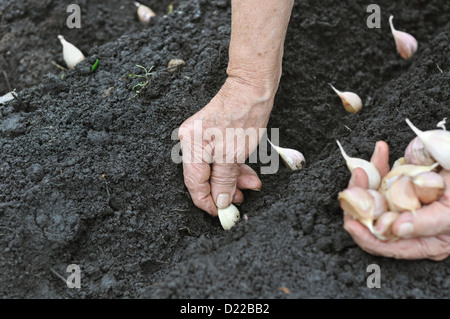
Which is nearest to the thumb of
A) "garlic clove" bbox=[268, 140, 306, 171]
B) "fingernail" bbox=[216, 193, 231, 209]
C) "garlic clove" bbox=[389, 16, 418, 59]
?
"fingernail" bbox=[216, 193, 231, 209]

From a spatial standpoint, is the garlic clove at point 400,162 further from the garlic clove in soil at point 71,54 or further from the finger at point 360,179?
the garlic clove in soil at point 71,54

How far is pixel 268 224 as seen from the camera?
182 centimetres

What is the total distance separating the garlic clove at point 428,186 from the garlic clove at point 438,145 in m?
0.10

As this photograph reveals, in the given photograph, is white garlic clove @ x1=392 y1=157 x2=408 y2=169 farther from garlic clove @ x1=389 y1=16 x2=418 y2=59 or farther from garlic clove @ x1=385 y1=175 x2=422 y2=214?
garlic clove @ x1=389 y1=16 x2=418 y2=59

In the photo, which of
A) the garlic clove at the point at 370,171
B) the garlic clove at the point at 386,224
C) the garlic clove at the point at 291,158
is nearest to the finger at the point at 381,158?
the garlic clove at the point at 370,171

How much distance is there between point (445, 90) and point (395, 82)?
1.20ft

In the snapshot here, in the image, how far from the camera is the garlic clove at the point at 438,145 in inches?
65.3

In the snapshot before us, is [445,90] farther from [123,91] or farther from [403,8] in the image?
[123,91]

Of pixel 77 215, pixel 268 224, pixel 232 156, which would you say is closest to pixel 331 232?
pixel 268 224

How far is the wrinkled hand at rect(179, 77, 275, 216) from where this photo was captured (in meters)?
1.99

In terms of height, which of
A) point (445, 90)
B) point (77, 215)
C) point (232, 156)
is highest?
point (445, 90)

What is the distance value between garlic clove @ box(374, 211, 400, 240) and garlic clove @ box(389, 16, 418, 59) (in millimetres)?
1342

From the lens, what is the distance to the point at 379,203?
5.28ft

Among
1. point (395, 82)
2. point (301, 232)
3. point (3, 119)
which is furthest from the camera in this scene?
point (395, 82)
